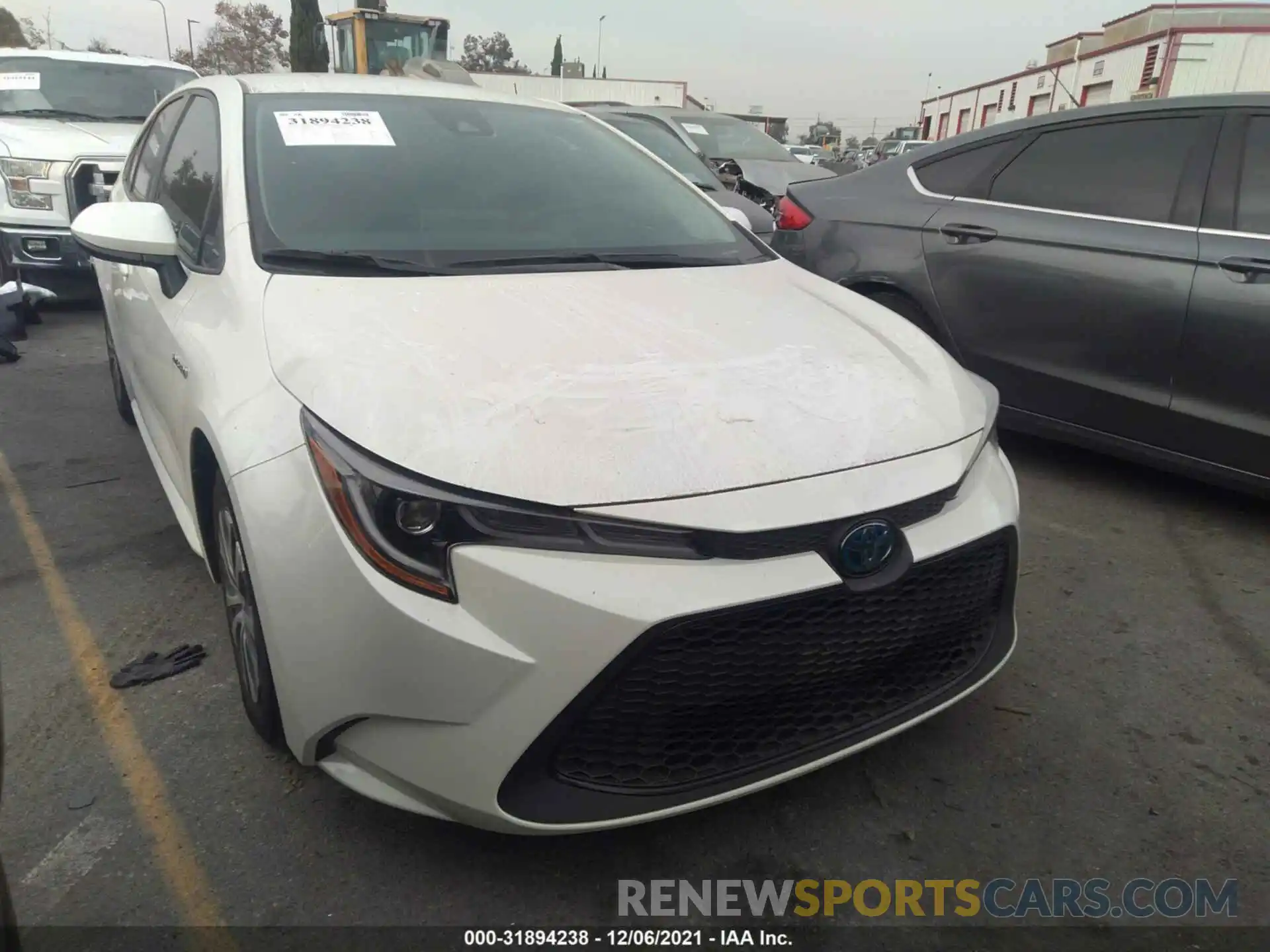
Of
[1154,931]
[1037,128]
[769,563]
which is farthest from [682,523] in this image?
[1037,128]

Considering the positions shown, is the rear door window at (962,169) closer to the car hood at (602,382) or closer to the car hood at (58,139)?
the car hood at (602,382)

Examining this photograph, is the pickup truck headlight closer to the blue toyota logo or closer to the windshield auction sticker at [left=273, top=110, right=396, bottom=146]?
the windshield auction sticker at [left=273, top=110, right=396, bottom=146]

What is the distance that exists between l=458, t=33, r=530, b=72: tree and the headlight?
77641 mm

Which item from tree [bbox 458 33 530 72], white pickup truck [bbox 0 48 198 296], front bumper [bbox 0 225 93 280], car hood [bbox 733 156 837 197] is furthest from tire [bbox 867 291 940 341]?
tree [bbox 458 33 530 72]

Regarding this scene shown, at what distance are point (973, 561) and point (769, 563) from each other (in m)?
0.55

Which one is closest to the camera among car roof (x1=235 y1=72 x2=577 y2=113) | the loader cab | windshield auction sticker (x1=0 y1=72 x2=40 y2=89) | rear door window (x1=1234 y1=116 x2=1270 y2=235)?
car roof (x1=235 y1=72 x2=577 y2=113)

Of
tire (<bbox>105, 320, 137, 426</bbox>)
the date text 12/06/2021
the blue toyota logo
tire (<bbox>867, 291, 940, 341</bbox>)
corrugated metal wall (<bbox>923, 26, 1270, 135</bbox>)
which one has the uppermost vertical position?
corrugated metal wall (<bbox>923, 26, 1270, 135</bbox>)

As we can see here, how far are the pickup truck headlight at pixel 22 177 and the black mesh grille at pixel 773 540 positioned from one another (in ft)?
21.5

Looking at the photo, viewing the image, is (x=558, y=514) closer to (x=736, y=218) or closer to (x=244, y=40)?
(x=736, y=218)

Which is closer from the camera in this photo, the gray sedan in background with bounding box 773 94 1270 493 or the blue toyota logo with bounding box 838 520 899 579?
the blue toyota logo with bounding box 838 520 899 579

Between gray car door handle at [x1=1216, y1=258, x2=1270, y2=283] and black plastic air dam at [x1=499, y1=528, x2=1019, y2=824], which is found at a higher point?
gray car door handle at [x1=1216, y1=258, x2=1270, y2=283]

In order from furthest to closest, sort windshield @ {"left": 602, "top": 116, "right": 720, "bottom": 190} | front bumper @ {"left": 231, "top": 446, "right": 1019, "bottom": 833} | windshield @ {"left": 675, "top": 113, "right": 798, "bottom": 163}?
windshield @ {"left": 675, "top": 113, "right": 798, "bottom": 163} → windshield @ {"left": 602, "top": 116, "right": 720, "bottom": 190} → front bumper @ {"left": 231, "top": 446, "right": 1019, "bottom": 833}

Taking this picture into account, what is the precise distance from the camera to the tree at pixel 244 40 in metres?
50.5

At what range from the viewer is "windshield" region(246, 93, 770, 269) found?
237 cm
